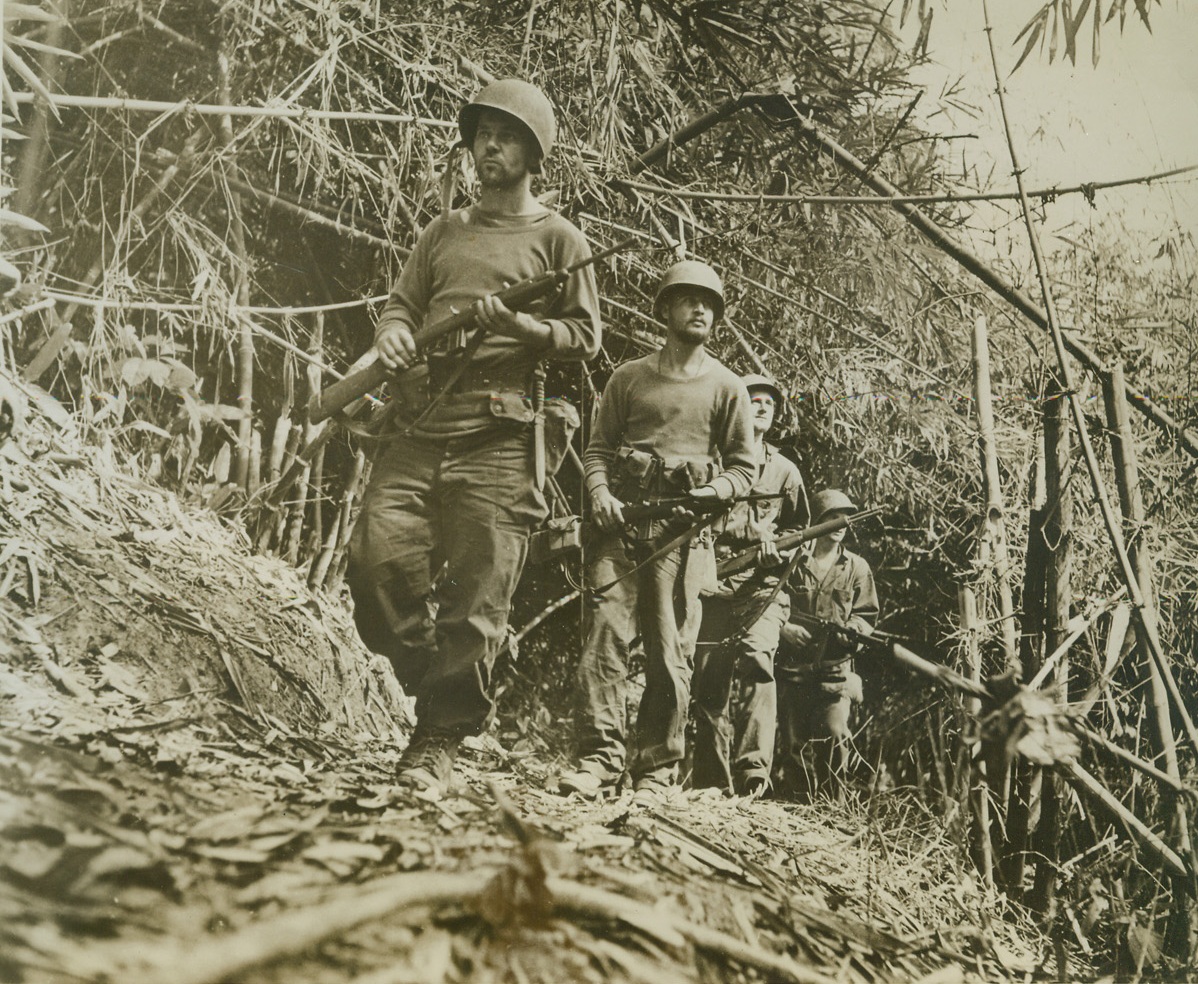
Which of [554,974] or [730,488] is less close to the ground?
[730,488]

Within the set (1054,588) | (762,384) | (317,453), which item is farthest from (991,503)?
(317,453)

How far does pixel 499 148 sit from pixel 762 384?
47.1 inches

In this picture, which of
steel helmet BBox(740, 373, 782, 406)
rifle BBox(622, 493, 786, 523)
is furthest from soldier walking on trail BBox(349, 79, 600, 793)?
steel helmet BBox(740, 373, 782, 406)

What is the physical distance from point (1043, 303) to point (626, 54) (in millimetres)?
1469

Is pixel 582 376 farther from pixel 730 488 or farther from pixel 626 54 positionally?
pixel 626 54

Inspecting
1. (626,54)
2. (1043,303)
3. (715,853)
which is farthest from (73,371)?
(1043,303)

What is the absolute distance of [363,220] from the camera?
3328mm

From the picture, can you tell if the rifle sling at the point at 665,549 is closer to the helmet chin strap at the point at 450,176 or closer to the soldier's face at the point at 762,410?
the soldier's face at the point at 762,410

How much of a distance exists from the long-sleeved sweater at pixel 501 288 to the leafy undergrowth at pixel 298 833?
0.78 metres

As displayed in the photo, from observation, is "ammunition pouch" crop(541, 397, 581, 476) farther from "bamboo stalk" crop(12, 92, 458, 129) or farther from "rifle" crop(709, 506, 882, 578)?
"bamboo stalk" crop(12, 92, 458, 129)

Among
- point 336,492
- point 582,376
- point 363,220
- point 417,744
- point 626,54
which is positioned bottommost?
point 417,744

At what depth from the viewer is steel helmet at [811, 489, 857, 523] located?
354cm

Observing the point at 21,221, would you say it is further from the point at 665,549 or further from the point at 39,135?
the point at 665,549

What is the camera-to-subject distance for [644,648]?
129 inches
